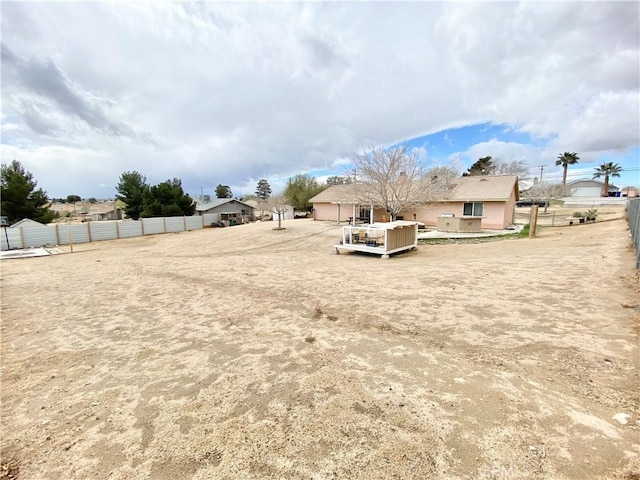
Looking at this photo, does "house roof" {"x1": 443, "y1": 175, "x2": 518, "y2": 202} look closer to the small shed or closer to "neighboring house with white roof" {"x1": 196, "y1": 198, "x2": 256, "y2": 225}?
the small shed

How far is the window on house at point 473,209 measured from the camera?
22163 millimetres

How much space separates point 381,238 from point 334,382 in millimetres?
9948

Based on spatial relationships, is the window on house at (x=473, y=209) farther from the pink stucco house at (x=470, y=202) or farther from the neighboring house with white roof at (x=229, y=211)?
the neighboring house with white roof at (x=229, y=211)

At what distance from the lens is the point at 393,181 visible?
61.7 ft

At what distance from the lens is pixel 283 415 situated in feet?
9.43

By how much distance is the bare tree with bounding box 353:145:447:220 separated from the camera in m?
18.6

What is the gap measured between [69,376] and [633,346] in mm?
7454

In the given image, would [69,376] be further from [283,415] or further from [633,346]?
[633,346]

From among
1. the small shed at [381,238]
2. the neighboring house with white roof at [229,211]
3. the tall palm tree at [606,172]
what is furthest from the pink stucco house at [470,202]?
the tall palm tree at [606,172]

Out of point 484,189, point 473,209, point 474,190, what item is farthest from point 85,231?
point 484,189

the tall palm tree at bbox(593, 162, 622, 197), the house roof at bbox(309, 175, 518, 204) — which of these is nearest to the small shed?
the house roof at bbox(309, 175, 518, 204)

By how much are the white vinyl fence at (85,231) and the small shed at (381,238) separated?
21.2 metres

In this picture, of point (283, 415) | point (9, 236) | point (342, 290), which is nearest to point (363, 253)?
point (342, 290)

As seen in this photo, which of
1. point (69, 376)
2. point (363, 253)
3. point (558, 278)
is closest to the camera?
point (69, 376)
